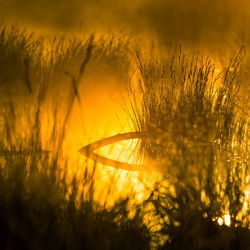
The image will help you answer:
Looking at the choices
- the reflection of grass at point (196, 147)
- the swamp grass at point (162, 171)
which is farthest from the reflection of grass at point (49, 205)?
the reflection of grass at point (196, 147)

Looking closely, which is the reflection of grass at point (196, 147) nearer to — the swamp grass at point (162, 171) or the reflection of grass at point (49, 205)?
the swamp grass at point (162, 171)

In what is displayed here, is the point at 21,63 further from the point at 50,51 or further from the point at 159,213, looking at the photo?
the point at 159,213

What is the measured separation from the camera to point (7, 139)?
300 cm

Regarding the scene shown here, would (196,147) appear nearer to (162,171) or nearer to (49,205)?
(162,171)

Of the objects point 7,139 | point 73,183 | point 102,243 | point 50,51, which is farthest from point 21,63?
point 102,243

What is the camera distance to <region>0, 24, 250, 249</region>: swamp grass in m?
2.43

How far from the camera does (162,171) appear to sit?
128 inches

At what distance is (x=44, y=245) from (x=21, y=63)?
279 cm

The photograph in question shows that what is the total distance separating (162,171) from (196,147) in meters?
0.28

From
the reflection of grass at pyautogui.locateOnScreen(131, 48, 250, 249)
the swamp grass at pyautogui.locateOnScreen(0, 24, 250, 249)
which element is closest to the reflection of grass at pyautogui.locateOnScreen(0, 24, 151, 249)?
the swamp grass at pyautogui.locateOnScreen(0, 24, 250, 249)

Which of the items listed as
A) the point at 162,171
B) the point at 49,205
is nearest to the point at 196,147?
the point at 162,171

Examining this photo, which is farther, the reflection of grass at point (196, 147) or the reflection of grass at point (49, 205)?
the reflection of grass at point (196, 147)

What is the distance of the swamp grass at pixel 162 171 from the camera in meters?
2.43

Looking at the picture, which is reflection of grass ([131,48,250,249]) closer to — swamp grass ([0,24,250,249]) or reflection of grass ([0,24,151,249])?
swamp grass ([0,24,250,249])
